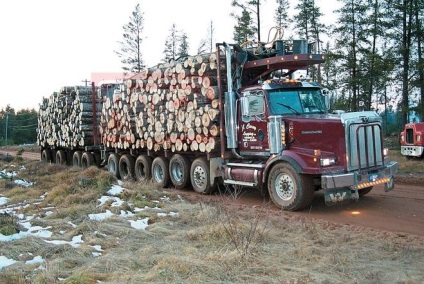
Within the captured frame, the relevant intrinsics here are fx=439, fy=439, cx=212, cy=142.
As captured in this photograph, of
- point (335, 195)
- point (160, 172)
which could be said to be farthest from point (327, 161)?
point (160, 172)

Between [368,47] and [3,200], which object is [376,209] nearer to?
[3,200]

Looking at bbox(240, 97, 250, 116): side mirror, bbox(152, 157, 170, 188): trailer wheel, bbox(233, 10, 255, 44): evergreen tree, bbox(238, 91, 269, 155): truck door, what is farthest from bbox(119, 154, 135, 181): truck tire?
bbox(233, 10, 255, 44): evergreen tree

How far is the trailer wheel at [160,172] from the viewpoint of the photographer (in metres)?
13.6

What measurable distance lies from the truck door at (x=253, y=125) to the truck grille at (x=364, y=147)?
1.99 metres

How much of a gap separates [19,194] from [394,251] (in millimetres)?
8925

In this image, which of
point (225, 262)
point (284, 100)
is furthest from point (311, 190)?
point (225, 262)

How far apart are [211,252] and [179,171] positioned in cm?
786

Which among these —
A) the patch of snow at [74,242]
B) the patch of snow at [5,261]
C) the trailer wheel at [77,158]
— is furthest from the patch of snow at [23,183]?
the patch of snow at [5,261]

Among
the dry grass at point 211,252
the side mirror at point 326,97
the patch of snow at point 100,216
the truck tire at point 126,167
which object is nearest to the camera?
the dry grass at point 211,252

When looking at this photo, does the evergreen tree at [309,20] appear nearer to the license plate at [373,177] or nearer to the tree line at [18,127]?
the license plate at [373,177]

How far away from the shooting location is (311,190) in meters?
9.08

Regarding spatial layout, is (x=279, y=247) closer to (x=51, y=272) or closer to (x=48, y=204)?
(x=51, y=272)

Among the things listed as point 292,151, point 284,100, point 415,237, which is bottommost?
point 415,237

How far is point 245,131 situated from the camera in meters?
10.8
